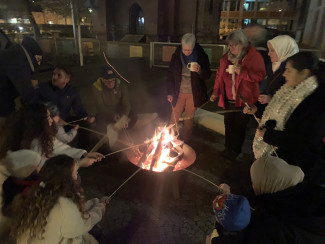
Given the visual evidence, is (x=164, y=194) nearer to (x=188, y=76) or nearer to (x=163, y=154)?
(x=163, y=154)

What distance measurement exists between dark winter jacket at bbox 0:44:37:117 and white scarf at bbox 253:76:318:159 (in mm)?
3712

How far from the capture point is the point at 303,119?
276 centimetres

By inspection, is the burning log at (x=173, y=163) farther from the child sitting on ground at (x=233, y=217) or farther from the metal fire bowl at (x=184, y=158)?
the child sitting on ground at (x=233, y=217)

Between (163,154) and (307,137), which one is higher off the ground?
(307,137)

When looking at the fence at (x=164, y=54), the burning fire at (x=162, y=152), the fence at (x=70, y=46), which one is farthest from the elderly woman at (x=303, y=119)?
the fence at (x=70, y=46)

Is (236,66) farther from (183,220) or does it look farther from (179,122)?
(183,220)

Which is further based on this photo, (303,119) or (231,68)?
(231,68)

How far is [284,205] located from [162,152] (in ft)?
8.05

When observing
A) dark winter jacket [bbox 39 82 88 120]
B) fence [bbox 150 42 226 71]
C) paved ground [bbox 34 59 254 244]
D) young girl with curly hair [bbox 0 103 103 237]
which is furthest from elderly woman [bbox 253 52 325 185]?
fence [bbox 150 42 226 71]

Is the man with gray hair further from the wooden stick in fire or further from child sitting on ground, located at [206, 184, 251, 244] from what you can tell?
child sitting on ground, located at [206, 184, 251, 244]

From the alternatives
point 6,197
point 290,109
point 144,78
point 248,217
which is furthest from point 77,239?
point 144,78

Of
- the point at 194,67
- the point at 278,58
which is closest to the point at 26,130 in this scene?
the point at 194,67

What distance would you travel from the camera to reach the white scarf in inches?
111

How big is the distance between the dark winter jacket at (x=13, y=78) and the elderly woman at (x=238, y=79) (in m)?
3.47
